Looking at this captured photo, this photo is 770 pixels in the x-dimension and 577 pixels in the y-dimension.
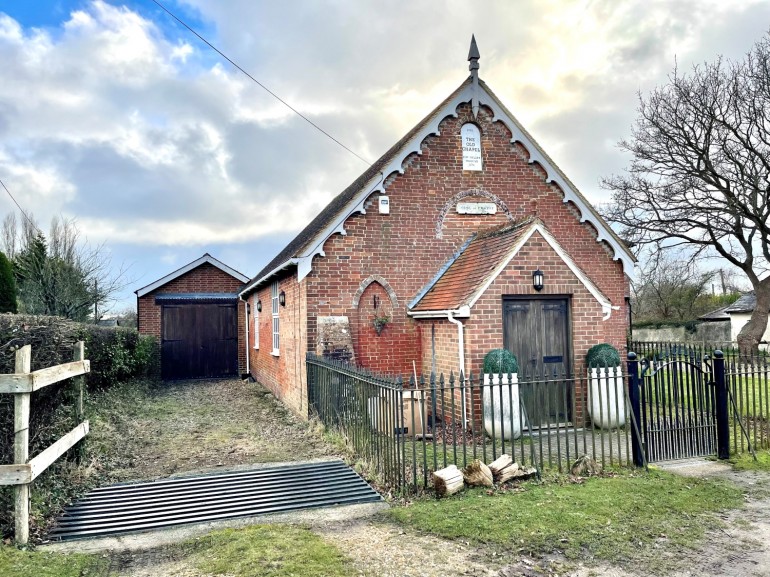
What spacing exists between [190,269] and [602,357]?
17192 mm

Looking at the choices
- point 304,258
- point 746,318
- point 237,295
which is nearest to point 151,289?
point 237,295

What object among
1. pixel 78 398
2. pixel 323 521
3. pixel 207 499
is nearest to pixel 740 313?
pixel 323 521

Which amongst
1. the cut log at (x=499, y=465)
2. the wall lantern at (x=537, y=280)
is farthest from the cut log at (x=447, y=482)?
the wall lantern at (x=537, y=280)

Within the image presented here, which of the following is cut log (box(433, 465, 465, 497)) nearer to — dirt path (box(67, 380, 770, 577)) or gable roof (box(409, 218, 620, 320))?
dirt path (box(67, 380, 770, 577))

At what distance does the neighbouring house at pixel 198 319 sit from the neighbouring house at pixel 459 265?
905cm

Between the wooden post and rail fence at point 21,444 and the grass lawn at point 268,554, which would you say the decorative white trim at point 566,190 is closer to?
the grass lawn at point 268,554

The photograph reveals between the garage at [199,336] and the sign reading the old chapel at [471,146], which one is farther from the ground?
the sign reading the old chapel at [471,146]

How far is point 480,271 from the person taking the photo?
10.8 meters

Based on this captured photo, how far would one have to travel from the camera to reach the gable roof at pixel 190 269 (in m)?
21.6

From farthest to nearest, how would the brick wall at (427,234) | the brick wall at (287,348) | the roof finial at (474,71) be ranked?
the roof finial at (474,71), the brick wall at (287,348), the brick wall at (427,234)

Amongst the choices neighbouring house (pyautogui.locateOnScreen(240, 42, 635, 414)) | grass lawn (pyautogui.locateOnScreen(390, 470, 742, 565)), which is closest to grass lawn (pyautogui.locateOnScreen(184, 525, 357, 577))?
grass lawn (pyautogui.locateOnScreen(390, 470, 742, 565))

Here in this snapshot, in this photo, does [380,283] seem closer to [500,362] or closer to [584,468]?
[500,362]

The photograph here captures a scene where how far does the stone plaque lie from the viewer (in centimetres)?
1293

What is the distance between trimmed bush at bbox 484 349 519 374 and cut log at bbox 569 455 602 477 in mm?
2206
